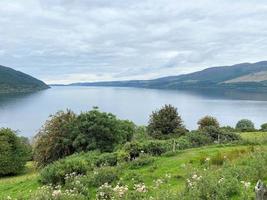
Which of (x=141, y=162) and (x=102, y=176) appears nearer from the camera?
(x=102, y=176)

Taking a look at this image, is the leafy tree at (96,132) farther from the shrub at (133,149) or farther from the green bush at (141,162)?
the green bush at (141,162)

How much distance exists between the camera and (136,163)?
2281 centimetres

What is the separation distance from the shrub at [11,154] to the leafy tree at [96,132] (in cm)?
890

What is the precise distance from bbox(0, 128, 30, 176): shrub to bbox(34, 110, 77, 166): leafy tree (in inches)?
104

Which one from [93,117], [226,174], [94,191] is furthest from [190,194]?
[93,117]

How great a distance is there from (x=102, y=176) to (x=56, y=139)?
89.0 feet

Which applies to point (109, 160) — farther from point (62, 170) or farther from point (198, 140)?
point (198, 140)

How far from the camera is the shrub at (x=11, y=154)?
46469mm

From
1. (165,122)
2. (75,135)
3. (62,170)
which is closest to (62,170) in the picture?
(62,170)

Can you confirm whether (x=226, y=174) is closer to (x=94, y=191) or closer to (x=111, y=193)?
(x=111, y=193)

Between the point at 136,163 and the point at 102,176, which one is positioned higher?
the point at 102,176

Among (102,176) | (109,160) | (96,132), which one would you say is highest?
(102,176)

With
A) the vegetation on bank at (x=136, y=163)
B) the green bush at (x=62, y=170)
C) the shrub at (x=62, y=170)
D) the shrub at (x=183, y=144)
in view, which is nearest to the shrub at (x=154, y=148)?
the vegetation on bank at (x=136, y=163)

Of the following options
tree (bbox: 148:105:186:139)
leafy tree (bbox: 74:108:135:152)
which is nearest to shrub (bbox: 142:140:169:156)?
leafy tree (bbox: 74:108:135:152)
